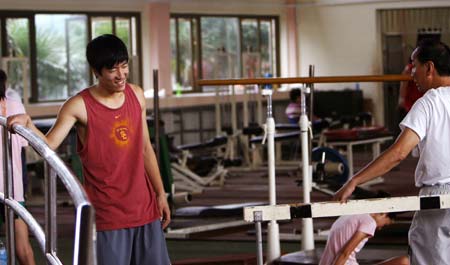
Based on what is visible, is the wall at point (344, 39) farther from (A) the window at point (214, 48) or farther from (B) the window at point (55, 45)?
(B) the window at point (55, 45)

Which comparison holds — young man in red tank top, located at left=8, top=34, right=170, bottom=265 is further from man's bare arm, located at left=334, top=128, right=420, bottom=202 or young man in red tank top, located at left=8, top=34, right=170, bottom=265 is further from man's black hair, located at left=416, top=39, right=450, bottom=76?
man's black hair, located at left=416, top=39, right=450, bottom=76

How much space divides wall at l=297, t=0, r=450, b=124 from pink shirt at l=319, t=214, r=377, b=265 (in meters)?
11.3

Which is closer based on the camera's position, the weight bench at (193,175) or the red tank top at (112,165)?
the red tank top at (112,165)

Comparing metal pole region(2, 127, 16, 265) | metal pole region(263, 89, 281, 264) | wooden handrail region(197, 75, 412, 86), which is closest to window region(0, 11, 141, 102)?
metal pole region(263, 89, 281, 264)

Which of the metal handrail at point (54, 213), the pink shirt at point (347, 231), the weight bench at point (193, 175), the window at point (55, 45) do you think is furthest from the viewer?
the window at point (55, 45)

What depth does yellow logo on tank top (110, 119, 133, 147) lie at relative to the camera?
4.04 m

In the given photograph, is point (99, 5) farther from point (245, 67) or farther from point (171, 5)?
point (245, 67)

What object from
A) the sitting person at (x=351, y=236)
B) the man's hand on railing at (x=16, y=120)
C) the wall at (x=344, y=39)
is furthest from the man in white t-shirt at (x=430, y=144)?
the wall at (x=344, y=39)

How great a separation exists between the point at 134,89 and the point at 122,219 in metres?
0.50

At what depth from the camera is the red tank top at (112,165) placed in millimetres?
4039

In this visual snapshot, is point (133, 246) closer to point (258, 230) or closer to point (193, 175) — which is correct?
point (258, 230)

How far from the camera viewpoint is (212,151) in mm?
14648

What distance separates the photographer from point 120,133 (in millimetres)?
4047

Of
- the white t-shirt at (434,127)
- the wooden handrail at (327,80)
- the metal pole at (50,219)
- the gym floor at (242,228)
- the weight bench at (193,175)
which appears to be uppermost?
the wooden handrail at (327,80)
